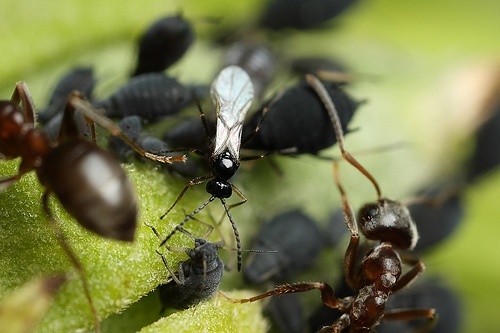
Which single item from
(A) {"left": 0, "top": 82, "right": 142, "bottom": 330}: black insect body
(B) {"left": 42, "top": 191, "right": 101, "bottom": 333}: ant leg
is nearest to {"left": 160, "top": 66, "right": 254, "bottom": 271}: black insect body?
(A) {"left": 0, "top": 82, "right": 142, "bottom": 330}: black insect body

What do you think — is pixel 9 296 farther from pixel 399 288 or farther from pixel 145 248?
pixel 399 288

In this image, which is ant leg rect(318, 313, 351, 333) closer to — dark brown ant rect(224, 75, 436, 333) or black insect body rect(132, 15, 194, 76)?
dark brown ant rect(224, 75, 436, 333)

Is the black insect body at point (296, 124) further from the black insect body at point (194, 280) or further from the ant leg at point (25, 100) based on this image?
the ant leg at point (25, 100)

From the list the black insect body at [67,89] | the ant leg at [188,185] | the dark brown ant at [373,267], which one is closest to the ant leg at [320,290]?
the dark brown ant at [373,267]

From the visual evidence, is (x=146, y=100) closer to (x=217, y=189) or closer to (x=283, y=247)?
(x=217, y=189)

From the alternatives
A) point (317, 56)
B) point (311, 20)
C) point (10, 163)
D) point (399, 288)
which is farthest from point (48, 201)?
point (311, 20)

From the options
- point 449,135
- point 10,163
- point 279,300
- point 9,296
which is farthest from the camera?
point 449,135
